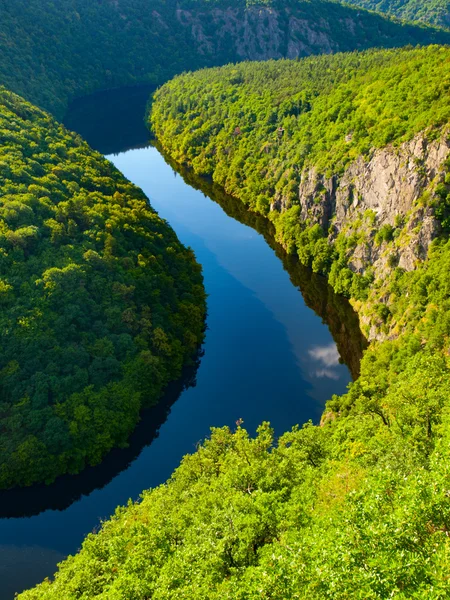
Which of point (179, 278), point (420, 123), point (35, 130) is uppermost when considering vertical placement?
point (35, 130)

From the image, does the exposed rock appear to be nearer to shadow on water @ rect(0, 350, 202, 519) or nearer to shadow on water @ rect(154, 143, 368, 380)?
shadow on water @ rect(154, 143, 368, 380)

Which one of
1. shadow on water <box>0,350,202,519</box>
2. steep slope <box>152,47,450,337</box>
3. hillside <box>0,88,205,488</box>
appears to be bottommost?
shadow on water <box>0,350,202,519</box>

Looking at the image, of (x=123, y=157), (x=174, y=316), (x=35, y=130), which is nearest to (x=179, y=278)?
(x=174, y=316)

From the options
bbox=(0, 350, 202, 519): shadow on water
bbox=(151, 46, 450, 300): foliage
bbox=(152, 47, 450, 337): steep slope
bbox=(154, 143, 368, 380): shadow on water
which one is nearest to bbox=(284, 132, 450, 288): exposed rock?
bbox=(152, 47, 450, 337): steep slope

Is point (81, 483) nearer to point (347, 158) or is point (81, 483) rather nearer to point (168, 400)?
point (168, 400)

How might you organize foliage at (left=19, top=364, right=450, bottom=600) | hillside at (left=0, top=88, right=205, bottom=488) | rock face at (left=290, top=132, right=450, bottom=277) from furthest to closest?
rock face at (left=290, top=132, right=450, bottom=277) → hillside at (left=0, top=88, right=205, bottom=488) → foliage at (left=19, top=364, right=450, bottom=600)

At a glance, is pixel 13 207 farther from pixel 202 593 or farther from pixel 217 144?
pixel 217 144
